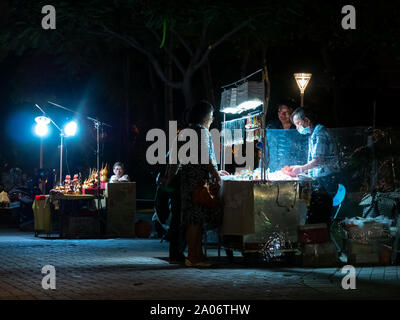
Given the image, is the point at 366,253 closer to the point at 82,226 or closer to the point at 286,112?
the point at 286,112

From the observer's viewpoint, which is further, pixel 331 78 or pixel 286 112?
pixel 331 78

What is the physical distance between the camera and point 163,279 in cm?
806

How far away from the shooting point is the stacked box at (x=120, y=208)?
1548 centimetres

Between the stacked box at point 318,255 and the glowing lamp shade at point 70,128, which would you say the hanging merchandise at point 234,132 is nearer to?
the stacked box at point 318,255

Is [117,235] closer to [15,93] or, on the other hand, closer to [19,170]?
[15,93]

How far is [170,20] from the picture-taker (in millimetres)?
17141

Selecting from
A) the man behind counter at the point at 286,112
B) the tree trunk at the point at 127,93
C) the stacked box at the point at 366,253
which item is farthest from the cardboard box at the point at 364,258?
the tree trunk at the point at 127,93

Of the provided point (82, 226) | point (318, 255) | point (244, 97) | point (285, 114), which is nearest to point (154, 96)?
point (82, 226)

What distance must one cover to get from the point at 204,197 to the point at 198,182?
1.02ft

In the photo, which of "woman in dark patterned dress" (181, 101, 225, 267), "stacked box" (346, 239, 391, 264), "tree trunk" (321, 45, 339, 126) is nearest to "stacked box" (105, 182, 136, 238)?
"woman in dark patterned dress" (181, 101, 225, 267)

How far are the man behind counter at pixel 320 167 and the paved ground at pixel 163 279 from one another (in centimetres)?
109

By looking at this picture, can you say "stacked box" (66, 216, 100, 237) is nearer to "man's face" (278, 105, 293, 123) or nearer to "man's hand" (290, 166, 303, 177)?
"man's face" (278, 105, 293, 123)
